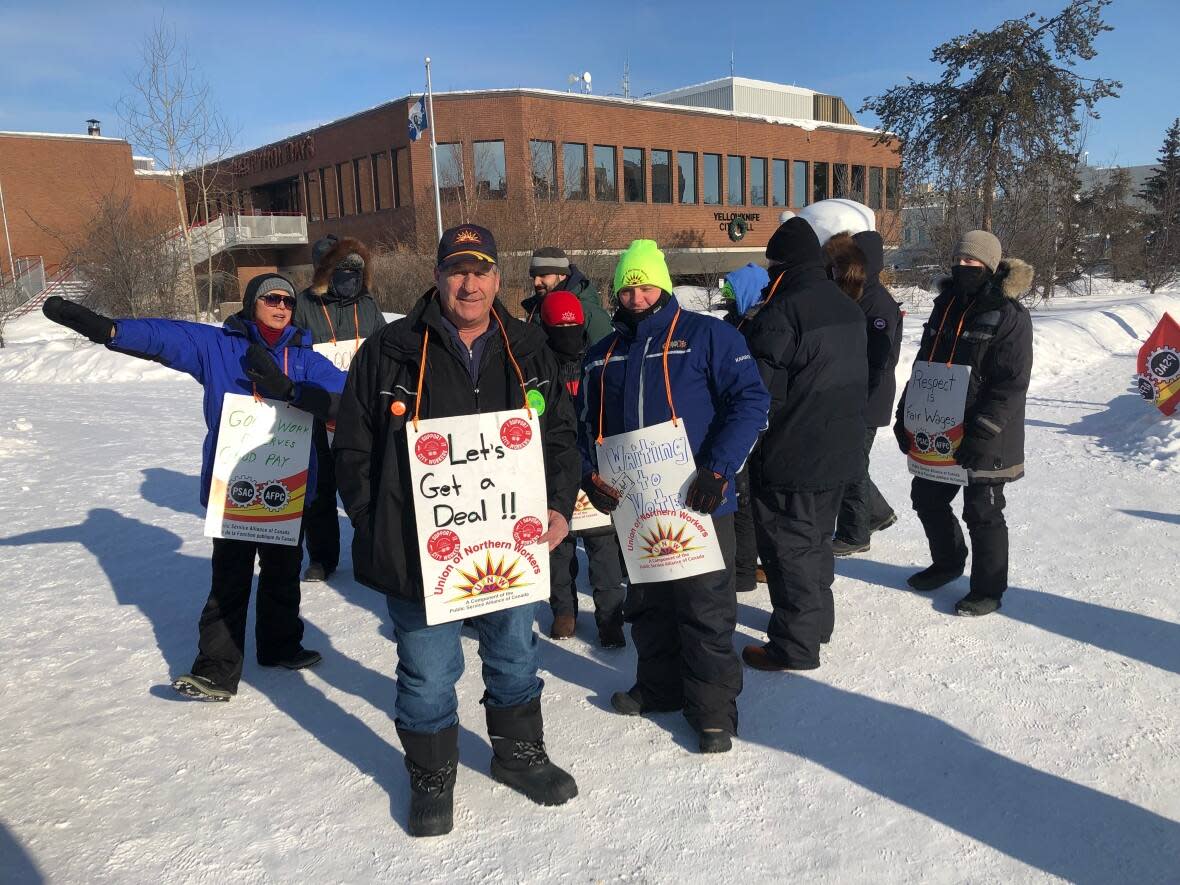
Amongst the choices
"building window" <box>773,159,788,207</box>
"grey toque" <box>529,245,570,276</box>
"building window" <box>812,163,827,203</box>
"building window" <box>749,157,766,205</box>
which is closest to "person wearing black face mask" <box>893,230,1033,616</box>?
"grey toque" <box>529,245,570,276</box>

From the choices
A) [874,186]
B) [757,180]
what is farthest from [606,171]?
[874,186]

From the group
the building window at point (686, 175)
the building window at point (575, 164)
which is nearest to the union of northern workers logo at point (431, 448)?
the building window at point (575, 164)

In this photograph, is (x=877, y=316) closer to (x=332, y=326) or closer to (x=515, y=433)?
(x=515, y=433)

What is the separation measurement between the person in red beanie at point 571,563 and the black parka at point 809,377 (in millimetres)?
866

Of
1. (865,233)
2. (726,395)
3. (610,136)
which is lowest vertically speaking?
(726,395)

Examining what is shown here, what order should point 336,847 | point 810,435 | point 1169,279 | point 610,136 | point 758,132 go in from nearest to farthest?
point 336,847 → point 810,435 → point 1169,279 → point 610,136 → point 758,132

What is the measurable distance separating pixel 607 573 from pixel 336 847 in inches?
74.7

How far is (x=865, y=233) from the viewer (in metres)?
5.15

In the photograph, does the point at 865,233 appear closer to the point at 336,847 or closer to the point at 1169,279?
the point at 336,847

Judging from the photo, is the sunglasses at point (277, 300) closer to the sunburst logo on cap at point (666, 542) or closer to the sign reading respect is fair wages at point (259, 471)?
the sign reading respect is fair wages at point (259, 471)

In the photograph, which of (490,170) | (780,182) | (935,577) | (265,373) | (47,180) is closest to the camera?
(265,373)

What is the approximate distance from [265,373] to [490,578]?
1.49m

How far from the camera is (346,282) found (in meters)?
5.45

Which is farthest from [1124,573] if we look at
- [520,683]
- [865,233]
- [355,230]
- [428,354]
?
[355,230]
